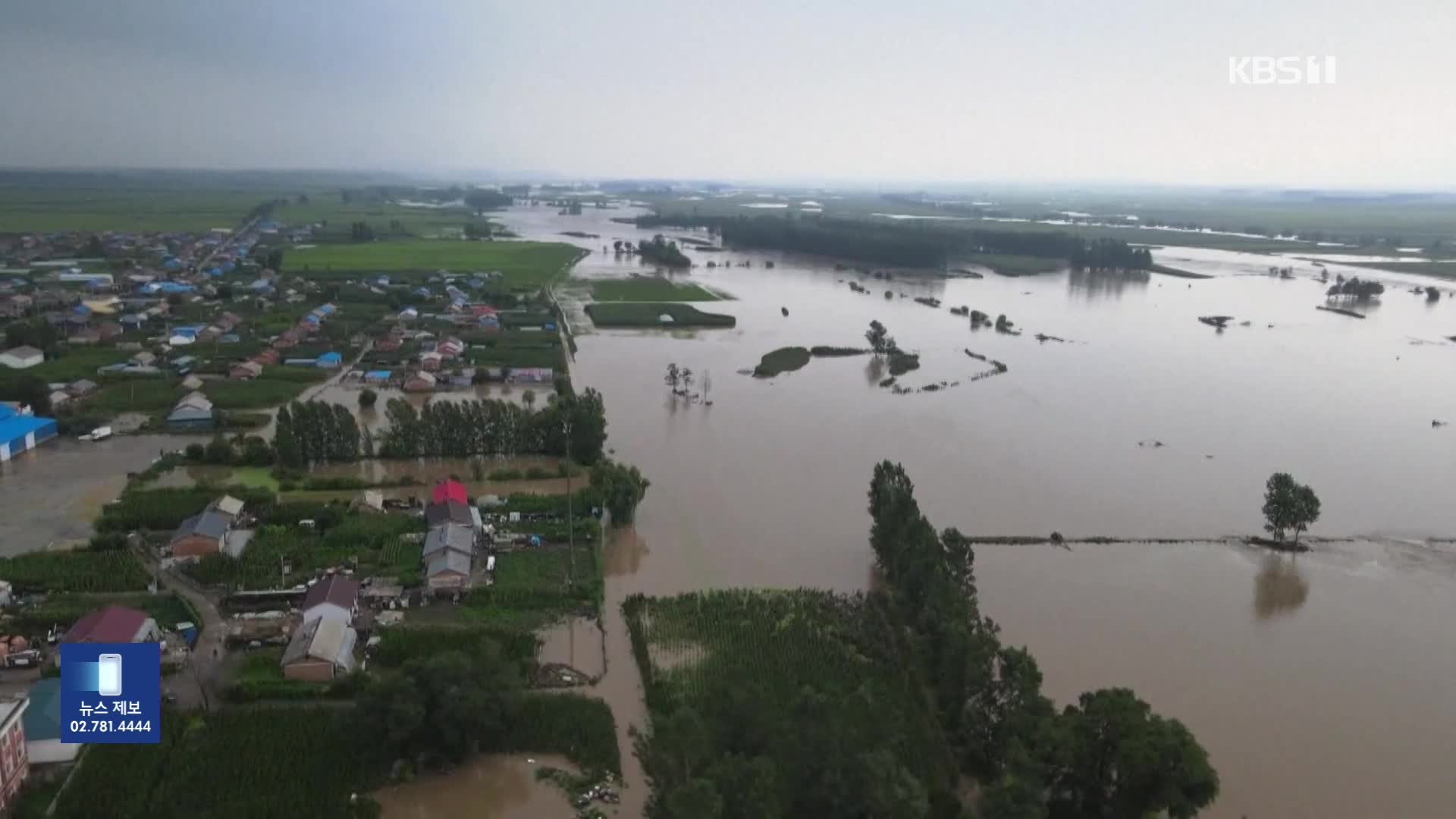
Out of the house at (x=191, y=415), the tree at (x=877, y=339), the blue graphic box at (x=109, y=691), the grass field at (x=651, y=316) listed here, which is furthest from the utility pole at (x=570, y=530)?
the grass field at (x=651, y=316)

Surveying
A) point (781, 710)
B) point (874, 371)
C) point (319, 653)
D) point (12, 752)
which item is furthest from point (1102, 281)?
point (12, 752)

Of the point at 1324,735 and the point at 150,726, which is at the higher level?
the point at 150,726

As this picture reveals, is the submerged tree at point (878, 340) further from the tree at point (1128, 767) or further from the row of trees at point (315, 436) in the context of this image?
the tree at point (1128, 767)

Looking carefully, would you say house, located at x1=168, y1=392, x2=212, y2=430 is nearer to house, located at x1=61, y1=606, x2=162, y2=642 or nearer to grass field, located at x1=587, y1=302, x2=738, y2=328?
house, located at x1=61, y1=606, x2=162, y2=642

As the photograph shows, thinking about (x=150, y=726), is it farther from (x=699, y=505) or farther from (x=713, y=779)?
(x=699, y=505)

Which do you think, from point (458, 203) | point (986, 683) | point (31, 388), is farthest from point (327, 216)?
point (986, 683)

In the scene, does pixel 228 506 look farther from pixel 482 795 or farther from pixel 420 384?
pixel 420 384
